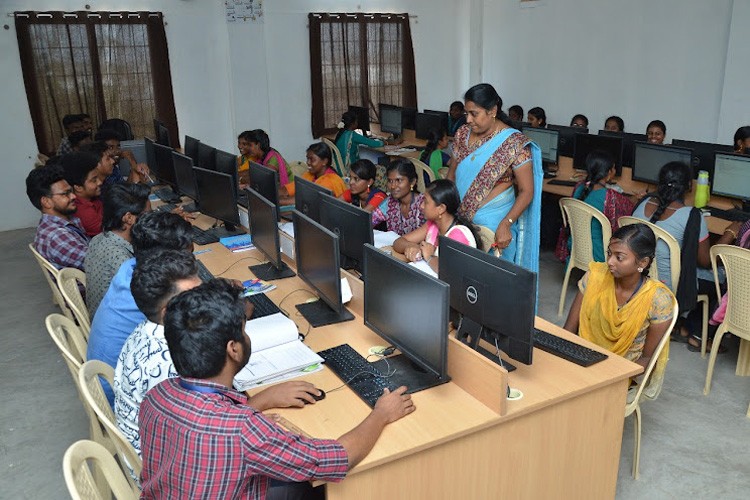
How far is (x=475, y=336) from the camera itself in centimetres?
214

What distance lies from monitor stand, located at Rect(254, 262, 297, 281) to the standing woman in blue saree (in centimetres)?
96

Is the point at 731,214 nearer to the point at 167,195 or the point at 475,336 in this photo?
the point at 475,336

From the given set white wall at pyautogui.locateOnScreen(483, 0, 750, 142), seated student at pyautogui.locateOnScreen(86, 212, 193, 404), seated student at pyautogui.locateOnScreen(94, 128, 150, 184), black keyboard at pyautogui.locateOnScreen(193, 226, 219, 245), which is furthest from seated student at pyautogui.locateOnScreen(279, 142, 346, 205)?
white wall at pyautogui.locateOnScreen(483, 0, 750, 142)

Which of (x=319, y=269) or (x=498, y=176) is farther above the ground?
(x=498, y=176)

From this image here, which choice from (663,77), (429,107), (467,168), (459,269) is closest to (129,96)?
(429,107)

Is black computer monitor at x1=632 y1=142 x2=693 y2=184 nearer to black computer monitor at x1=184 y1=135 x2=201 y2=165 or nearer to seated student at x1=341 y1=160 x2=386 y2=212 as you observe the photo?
seated student at x1=341 y1=160 x2=386 y2=212

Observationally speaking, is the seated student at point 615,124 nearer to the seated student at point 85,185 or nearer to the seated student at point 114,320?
the seated student at point 85,185

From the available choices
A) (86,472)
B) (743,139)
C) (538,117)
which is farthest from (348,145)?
(86,472)

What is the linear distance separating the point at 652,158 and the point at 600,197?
2.69 ft

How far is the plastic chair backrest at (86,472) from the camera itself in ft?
4.75

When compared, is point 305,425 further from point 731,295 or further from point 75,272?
point 731,295

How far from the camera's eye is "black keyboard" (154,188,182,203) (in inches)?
204

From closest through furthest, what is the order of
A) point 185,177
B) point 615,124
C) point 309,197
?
point 309,197 < point 185,177 < point 615,124

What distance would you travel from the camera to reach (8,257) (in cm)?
612
